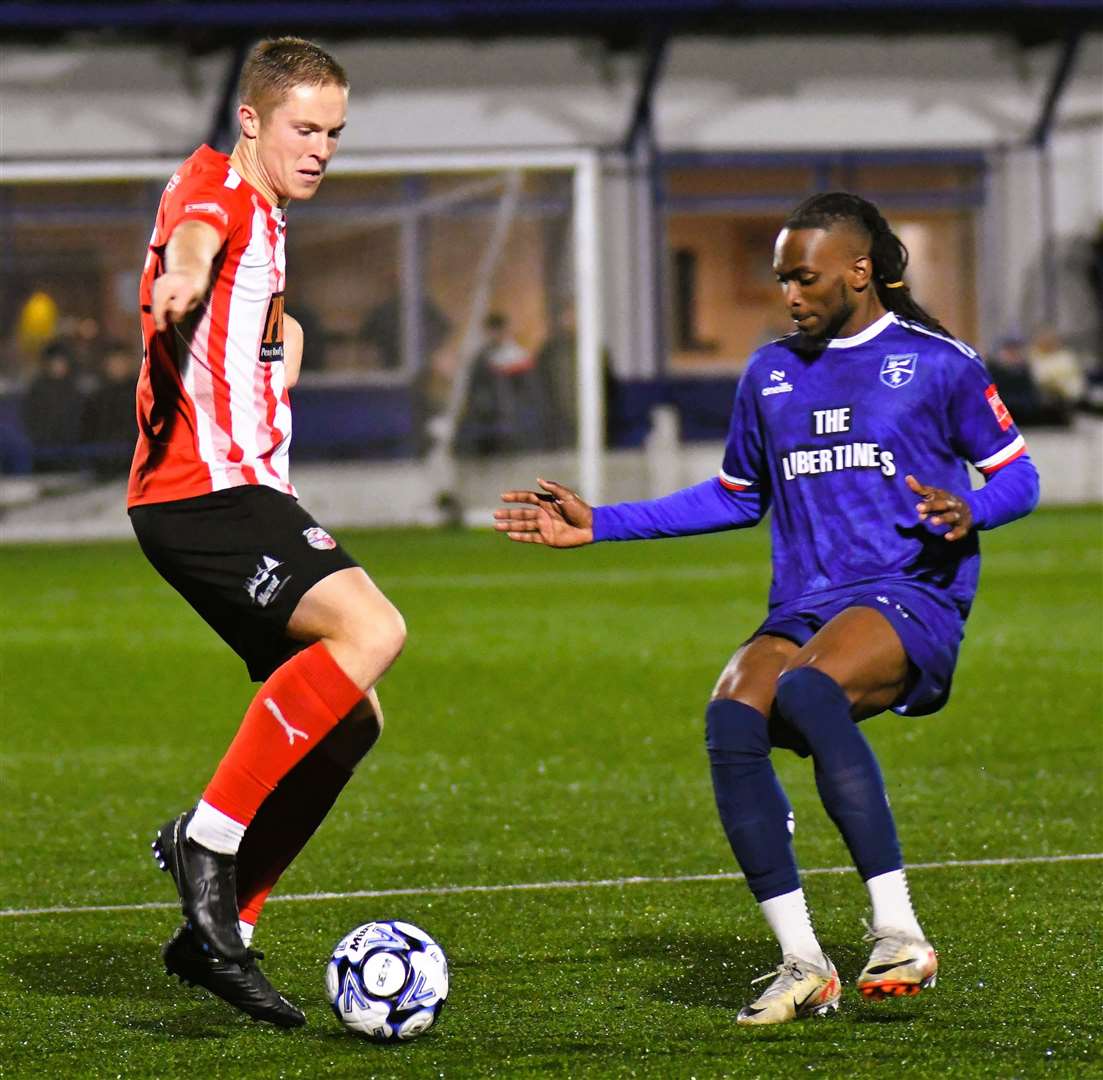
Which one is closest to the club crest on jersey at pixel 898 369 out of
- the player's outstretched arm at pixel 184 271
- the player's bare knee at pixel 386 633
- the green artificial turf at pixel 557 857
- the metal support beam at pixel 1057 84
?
the player's bare knee at pixel 386 633

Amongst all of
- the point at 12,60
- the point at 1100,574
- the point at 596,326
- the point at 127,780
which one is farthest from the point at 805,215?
the point at 12,60

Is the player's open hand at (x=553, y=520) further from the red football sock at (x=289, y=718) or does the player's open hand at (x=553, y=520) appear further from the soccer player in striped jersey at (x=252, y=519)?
the red football sock at (x=289, y=718)

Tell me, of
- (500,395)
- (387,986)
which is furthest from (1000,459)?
(500,395)

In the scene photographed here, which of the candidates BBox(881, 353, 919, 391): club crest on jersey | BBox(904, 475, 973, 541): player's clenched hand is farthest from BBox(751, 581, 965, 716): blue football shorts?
BBox(881, 353, 919, 391): club crest on jersey

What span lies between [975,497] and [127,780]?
4046mm

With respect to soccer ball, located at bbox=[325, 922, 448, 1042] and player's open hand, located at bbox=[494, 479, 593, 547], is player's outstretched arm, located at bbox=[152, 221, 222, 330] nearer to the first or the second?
player's open hand, located at bbox=[494, 479, 593, 547]

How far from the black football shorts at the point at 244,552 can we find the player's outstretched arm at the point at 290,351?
0.99ft

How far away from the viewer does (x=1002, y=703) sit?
870 centimetres

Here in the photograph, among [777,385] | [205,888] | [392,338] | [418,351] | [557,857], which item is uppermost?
[392,338]

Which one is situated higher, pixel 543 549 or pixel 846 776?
pixel 846 776

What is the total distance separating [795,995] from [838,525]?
950mm

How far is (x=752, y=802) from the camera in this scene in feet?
13.1

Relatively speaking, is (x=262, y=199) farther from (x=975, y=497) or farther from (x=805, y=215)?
(x=975, y=497)

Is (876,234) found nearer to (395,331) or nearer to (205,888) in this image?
(205,888)
